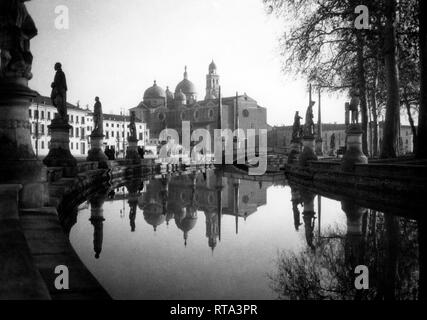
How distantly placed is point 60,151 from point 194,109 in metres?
89.9

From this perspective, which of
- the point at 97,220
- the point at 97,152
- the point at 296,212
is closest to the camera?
the point at 97,220

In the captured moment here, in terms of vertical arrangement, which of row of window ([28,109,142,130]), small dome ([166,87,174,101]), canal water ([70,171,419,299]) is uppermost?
small dome ([166,87,174,101])

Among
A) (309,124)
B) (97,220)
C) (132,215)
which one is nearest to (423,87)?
(309,124)

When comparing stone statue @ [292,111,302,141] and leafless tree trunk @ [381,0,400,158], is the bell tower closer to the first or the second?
stone statue @ [292,111,302,141]

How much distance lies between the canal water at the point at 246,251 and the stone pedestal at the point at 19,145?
94 centimetres

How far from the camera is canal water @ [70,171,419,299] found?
3.85 meters

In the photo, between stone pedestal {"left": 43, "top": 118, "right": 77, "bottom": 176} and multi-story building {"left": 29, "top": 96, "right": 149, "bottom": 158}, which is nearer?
stone pedestal {"left": 43, "top": 118, "right": 77, "bottom": 176}

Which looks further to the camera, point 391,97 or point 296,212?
point 391,97

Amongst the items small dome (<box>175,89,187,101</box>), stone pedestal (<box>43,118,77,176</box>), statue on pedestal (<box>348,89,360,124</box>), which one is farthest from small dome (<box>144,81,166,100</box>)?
statue on pedestal (<box>348,89,360,124</box>)

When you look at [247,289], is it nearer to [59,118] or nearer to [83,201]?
[83,201]

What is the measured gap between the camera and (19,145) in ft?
18.7

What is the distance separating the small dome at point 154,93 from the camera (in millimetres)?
113312

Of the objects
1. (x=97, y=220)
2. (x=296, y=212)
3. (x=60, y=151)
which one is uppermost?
(x=60, y=151)

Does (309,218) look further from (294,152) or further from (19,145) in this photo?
(294,152)
